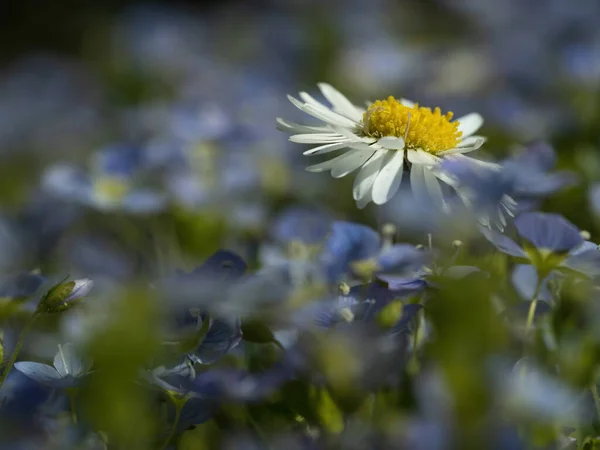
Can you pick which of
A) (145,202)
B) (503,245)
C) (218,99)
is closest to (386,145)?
(503,245)

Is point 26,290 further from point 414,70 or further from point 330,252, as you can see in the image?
point 414,70

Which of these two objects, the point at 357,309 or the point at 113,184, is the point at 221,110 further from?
the point at 357,309

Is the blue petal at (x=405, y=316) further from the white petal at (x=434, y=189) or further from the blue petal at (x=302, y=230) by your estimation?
the blue petal at (x=302, y=230)

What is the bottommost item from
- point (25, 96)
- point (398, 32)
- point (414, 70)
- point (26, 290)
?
point (25, 96)

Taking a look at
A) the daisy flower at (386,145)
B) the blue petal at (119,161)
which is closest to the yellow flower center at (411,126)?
the daisy flower at (386,145)

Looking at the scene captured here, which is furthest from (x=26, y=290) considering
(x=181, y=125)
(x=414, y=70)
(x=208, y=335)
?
(x=414, y=70)

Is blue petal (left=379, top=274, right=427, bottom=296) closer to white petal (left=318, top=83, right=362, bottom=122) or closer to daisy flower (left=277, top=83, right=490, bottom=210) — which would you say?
daisy flower (left=277, top=83, right=490, bottom=210)

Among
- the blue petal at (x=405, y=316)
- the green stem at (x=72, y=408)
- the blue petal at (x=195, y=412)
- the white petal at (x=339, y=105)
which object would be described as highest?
the white petal at (x=339, y=105)

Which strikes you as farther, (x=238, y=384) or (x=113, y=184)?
(x=113, y=184)
